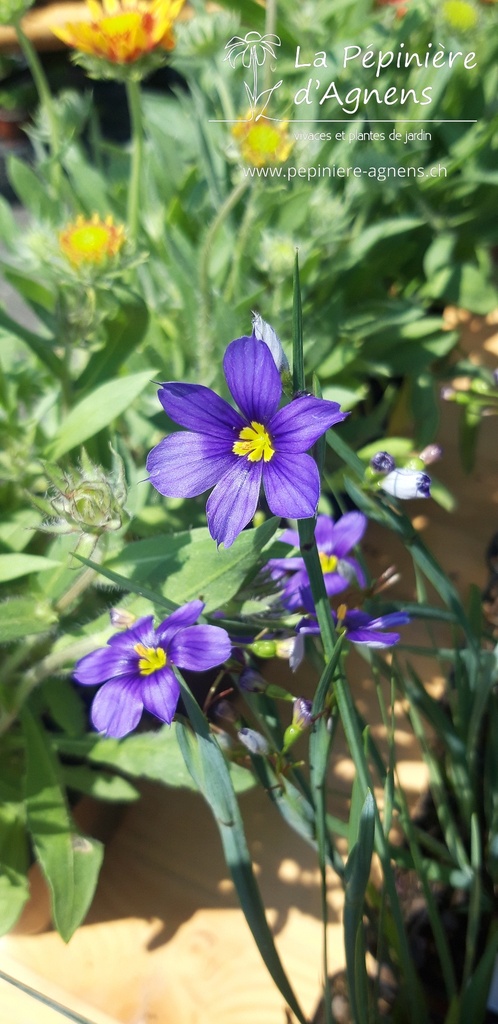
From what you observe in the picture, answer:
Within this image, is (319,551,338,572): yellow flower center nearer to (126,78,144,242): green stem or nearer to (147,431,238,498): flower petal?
(147,431,238,498): flower petal

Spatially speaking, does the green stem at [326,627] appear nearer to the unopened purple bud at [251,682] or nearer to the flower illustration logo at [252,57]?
the unopened purple bud at [251,682]

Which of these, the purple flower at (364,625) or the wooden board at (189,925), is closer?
the purple flower at (364,625)

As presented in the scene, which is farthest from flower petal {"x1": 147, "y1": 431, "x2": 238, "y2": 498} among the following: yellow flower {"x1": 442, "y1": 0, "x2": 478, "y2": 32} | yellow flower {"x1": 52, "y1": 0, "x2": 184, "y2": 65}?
yellow flower {"x1": 442, "y1": 0, "x2": 478, "y2": 32}

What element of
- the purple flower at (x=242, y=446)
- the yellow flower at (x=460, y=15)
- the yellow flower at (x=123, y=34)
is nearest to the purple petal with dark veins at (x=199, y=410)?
the purple flower at (x=242, y=446)

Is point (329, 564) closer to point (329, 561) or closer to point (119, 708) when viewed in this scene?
point (329, 561)

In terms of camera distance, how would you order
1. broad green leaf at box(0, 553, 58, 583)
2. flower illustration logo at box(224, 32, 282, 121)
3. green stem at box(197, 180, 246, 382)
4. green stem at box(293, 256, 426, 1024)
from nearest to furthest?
green stem at box(293, 256, 426, 1024) → broad green leaf at box(0, 553, 58, 583) → green stem at box(197, 180, 246, 382) → flower illustration logo at box(224, 32, 282, 121)

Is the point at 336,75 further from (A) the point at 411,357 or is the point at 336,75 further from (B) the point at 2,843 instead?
(B) the point at 2,843
